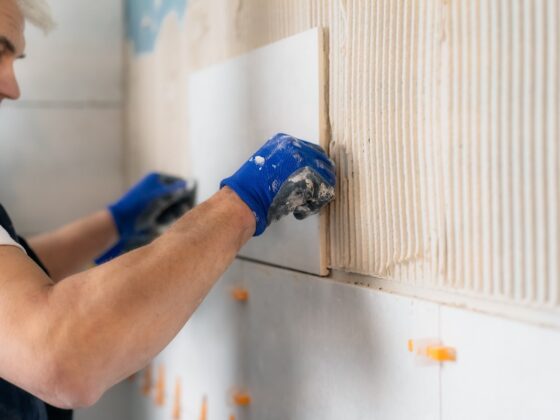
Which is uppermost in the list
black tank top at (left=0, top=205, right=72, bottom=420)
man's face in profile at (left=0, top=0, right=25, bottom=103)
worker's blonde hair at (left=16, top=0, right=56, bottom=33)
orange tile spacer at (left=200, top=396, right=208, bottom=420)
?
worker's blonde hair at (left=16, top=0, right=56, bottom=33)

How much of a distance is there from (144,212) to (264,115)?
76 cm

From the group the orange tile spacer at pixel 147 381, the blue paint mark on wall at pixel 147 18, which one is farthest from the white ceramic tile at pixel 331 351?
the blue paint mark on wall at pixel 147 18

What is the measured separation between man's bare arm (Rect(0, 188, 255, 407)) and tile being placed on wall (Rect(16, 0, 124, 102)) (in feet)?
4.76

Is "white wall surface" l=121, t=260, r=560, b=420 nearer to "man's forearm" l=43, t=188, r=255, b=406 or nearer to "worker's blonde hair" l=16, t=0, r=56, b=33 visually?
"man's forearm" l=43, t=188, r=255, b=406

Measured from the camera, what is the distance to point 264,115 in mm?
1280

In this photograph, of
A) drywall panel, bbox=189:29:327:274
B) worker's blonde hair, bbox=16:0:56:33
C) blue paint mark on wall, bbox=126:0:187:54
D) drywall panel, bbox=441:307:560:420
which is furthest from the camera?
blue paint mark on wall, bbox=126:0:187:54

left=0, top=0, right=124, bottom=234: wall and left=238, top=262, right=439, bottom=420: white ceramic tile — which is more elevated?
left=0, top=0, right=124, bottom=234: wall

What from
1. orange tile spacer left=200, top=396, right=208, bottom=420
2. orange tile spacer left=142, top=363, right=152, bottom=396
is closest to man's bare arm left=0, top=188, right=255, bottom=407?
orange tile spacer left=200, top=396, right=208, bottom=420

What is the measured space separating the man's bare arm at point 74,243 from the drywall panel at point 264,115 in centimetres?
45

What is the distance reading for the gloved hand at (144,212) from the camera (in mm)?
1813

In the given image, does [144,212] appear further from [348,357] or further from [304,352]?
[348,357]

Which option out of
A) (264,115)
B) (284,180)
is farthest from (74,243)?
(284,180)

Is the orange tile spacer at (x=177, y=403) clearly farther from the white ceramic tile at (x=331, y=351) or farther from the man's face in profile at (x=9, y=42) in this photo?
the man's face in profile at (x=9, y=42)

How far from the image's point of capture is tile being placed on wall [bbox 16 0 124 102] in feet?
7.03
